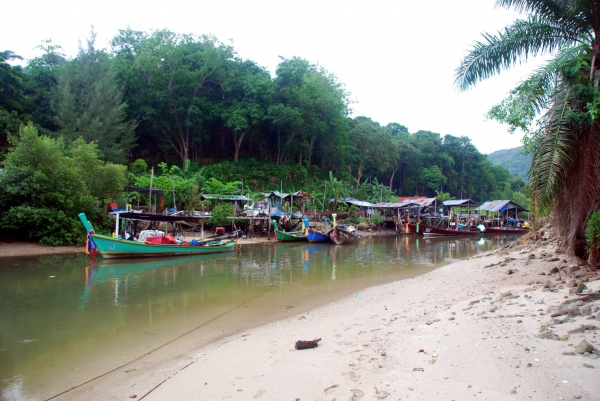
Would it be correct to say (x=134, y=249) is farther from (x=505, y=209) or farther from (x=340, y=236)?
(x=505, y=209)

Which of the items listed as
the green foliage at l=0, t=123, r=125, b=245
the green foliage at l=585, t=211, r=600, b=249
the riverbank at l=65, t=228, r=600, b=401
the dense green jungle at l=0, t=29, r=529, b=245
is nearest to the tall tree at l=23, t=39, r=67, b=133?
the dense green jungle at l=0, t=29, r=529, b=245

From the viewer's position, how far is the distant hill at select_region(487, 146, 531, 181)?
91500mm

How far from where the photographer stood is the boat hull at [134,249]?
16.4 metres

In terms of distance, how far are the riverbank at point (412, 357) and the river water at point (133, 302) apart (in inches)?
34.5

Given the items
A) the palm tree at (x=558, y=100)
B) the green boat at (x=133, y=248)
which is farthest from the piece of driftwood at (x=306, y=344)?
the green boat at (x=133, y=248)

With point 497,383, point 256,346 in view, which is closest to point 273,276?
point 256,346

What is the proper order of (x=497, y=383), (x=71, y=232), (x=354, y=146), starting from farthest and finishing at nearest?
(x=354, y=146) → (x=71, y=232) → (x=497, y=383)

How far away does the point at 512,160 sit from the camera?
97562 mm

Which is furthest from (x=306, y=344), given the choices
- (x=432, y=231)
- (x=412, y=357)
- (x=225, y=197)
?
(x=432, y=231)

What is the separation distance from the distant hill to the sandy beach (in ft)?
310

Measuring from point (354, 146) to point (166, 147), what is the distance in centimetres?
2286

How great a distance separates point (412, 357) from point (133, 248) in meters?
15.6

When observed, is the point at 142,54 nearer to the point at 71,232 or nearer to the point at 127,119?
the point at 127,119

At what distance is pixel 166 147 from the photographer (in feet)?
119
